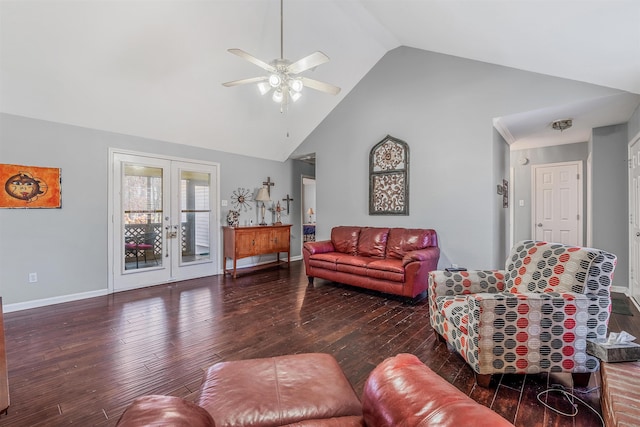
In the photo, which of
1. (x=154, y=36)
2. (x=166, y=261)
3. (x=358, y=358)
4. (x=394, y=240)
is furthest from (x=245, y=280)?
(x=154, y=36)

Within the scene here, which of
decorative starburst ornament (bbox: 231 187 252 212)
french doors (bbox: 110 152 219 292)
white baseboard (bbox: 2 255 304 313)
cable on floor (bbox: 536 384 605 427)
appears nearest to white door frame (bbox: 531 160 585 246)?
cable on floor (bbox: 536 384 605 427)

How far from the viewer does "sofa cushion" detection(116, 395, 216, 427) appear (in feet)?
2.08

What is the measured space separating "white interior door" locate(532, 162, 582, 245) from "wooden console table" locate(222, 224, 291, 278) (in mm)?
4872

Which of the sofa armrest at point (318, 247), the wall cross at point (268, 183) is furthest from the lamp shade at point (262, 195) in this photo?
the sofa armrest at point (318, 247)

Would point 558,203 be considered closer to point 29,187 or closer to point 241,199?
point 241,199

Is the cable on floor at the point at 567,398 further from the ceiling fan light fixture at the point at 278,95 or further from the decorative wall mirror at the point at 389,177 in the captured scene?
the ceiling fan light fixture at the point at 278,95

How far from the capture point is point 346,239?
4.84 meters

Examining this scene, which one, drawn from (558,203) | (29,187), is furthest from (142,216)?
(558,203)

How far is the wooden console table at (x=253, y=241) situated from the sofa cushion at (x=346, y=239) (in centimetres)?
133

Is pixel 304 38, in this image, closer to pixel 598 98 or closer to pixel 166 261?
pixel 598 98

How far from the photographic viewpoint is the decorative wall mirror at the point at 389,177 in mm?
4633

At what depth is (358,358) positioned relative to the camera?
7.62 ft

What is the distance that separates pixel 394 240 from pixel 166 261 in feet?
12.2

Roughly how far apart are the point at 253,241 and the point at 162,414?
4802 mm
